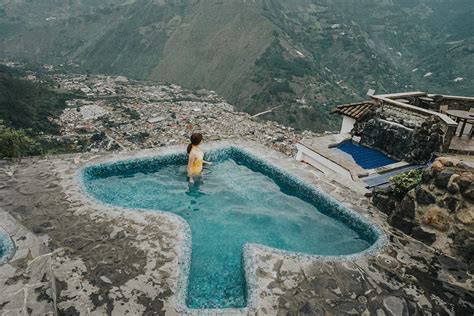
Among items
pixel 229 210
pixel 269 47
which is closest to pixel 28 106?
pixel 229 210

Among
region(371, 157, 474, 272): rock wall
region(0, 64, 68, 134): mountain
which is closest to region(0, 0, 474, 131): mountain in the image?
region(0, 64, 68, 134): mountain

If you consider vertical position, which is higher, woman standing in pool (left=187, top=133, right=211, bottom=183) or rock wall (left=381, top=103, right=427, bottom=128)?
rock wall (left=381, top=103, right=427, bottom=128)

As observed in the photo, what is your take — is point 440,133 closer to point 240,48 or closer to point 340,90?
point 340,90

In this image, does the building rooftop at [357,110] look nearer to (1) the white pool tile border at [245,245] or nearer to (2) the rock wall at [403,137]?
(2) the rock wall at [403,137]

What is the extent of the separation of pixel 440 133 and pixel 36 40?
418ft

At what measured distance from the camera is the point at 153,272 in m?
4.29

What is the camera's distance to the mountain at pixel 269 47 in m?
68.9

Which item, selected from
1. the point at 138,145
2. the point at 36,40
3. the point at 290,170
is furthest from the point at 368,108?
the point at 36,40

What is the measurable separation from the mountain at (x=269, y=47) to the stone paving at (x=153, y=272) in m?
49.0

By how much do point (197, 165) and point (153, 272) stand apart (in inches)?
140

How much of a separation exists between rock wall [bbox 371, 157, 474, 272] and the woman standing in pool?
3.85 m

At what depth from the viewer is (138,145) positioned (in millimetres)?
31781

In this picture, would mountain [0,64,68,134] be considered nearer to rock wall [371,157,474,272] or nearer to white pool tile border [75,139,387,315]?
white pool tile border [75,139,387,315]

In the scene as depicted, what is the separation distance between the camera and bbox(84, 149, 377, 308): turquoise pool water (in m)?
5.05
